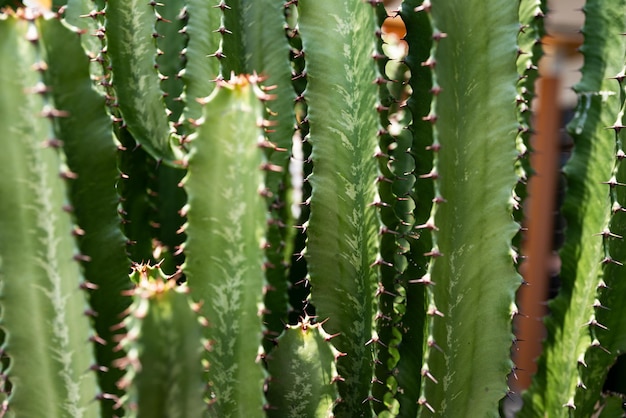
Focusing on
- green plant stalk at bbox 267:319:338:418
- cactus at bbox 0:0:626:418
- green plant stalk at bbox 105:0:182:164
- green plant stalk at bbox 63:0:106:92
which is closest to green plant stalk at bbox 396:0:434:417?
cactus at bbox 0:0:626:418

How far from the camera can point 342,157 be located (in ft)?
4.61

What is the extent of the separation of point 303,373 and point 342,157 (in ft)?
1.48

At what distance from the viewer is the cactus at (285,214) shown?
111 cm

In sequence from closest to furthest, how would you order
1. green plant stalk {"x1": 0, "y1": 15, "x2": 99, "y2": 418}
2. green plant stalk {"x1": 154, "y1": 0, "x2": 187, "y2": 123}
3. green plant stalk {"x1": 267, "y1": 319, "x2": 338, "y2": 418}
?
green plant stalk {"x1": 0, "y1": 15, "x2": 99, "y2": 418} < green plant stalk {"x1": 267, "y1": 319, "x2": 338, "y2": 418} < green plant stalk {"x1": 154, "y1": 0, "x2": 187, "y2": 123}

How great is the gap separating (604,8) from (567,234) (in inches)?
22.1

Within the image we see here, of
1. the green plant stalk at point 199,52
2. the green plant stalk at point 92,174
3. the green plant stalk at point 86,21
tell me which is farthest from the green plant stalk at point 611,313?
the green plant stalk at point 86,21

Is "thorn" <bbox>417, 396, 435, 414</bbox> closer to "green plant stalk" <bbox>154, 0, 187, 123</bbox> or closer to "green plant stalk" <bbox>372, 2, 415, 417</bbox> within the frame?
"green plant stalk" <bbox>372, 2, 415, 417</bbox>

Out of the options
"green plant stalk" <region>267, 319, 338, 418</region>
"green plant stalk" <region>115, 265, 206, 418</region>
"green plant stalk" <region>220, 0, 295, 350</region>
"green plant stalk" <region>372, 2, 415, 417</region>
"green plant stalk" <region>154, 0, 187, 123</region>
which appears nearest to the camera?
"green plant stalk" <region>115, 265, 206, 418</region>

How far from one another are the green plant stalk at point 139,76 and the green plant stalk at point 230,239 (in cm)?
38

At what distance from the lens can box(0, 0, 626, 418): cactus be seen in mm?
1107

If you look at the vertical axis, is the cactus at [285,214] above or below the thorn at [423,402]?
above

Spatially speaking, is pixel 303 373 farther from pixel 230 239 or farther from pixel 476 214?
pixel 476 214

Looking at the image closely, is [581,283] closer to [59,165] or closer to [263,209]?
[263,209]

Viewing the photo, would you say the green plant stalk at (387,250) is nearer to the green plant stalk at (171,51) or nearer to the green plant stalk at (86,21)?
the green plant stalk at (171,51)
